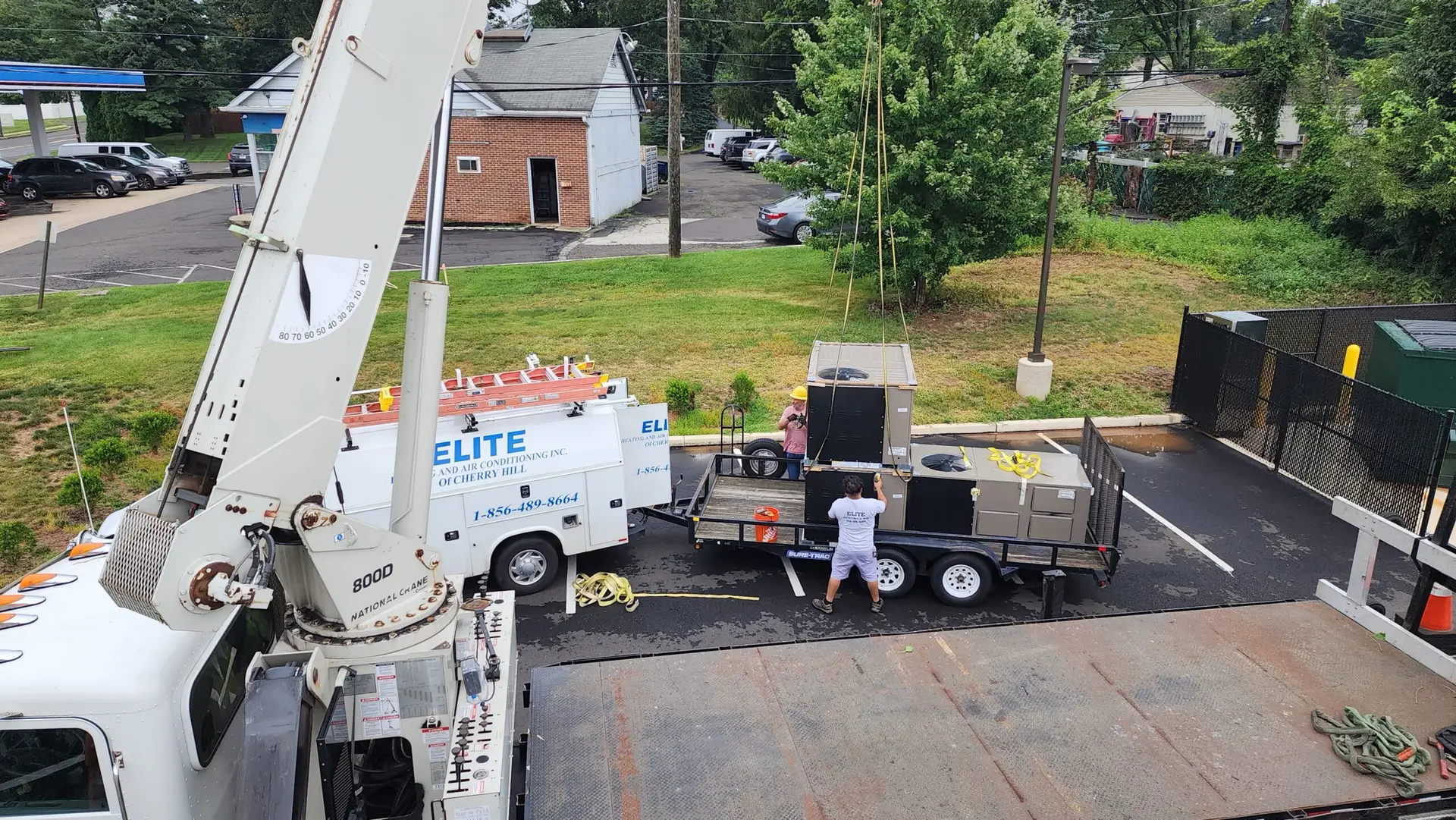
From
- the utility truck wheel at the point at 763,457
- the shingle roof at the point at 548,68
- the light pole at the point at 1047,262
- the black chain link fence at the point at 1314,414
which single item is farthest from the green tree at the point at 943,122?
the shingle roof at the point at 548,68

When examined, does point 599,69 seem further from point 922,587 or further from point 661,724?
point 661,724

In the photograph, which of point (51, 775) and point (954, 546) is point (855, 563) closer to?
point (954, 546)

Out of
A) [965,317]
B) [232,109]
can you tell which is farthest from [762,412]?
[232,109]

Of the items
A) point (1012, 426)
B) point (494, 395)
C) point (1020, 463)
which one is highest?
point (494, 395)

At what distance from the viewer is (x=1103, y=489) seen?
10.0m

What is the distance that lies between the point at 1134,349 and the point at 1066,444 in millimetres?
5331

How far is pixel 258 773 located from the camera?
4.38 m

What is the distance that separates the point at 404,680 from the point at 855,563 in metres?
5.47

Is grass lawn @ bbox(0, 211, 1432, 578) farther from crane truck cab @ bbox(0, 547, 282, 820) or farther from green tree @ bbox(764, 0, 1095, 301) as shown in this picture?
crane truck cab @ bbox(0, 547, 282, 820)

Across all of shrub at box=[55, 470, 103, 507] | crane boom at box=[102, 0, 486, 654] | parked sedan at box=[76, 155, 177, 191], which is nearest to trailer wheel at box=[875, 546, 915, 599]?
crane boom at box=[102, 0, 486, 654]

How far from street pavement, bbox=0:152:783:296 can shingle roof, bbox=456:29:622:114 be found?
4.29 m

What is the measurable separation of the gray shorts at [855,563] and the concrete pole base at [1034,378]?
7751 mm

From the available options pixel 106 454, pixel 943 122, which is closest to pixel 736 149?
pixel 943 122

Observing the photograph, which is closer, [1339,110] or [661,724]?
[661,724]
